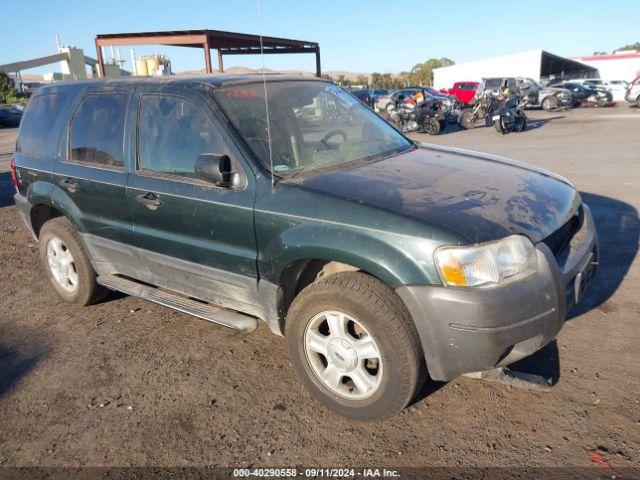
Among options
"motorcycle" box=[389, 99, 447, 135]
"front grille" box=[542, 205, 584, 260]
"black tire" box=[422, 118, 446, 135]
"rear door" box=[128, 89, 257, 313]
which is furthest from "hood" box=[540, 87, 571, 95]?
"rear door" box=[128, 89, 257, 313]

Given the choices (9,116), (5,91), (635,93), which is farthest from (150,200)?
(5,91)

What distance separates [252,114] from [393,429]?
211 cm

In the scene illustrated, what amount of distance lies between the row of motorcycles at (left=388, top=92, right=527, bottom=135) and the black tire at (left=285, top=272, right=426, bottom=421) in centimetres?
1552

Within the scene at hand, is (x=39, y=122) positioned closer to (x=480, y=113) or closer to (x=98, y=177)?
(x=98, y=177)

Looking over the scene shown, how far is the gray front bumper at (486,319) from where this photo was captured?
2.41 metres

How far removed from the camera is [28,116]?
4.77 meters

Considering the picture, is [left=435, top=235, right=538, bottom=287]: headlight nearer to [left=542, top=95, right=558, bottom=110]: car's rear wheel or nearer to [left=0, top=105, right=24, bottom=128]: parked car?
[left=542, top=95, right=558, bottom=110]: car's rear wheel

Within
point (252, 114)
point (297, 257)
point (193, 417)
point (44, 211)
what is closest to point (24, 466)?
point (193, 417)

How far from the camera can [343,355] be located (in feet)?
9.25

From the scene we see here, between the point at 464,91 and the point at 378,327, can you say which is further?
the point at 464,91

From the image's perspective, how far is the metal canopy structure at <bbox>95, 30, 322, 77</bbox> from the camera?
15.4 metres

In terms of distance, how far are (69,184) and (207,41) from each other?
12228 mm

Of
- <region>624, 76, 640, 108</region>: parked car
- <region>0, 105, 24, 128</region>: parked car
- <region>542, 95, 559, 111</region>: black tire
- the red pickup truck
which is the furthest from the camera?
<region>0, 105, 24, 128</region>: parked car

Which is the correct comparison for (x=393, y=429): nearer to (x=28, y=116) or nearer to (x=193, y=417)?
(x=193, y=417)
